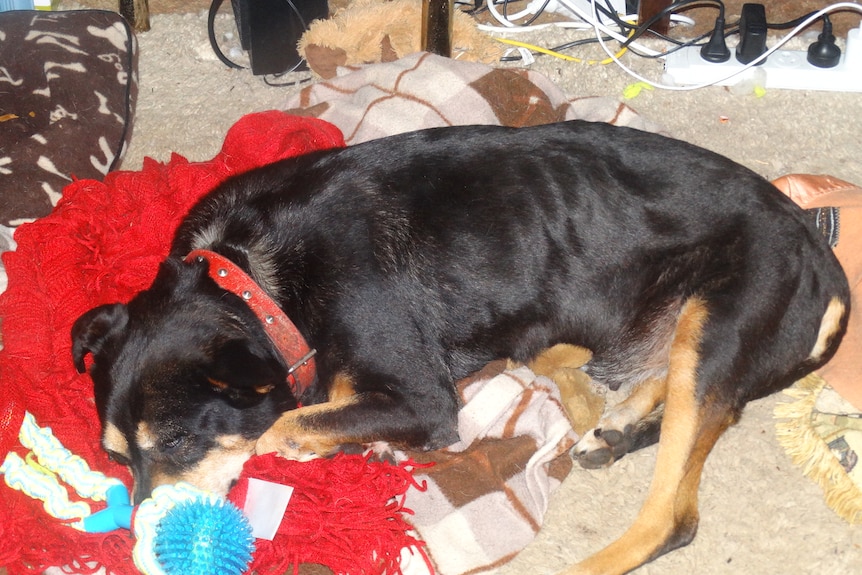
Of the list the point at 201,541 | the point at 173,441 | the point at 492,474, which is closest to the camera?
the point at 201,541

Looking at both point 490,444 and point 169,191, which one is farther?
point 169,191

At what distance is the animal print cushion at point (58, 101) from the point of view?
4.25m

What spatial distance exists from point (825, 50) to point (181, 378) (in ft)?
12.5

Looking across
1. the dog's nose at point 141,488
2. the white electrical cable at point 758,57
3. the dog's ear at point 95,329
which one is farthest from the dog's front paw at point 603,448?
the white electrical cable at point 758,57

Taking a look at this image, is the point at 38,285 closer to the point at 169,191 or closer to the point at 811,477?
the point at 169,191

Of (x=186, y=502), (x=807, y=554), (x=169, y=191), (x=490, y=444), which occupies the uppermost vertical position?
(x=169, y=191)

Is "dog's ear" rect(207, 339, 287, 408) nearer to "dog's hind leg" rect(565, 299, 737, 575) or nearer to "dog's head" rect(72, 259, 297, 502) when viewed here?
"dog's head" rect(72, 259, 297, 502)

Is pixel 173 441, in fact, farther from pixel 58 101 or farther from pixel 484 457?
pixel 58 101

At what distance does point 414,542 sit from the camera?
3.30 m

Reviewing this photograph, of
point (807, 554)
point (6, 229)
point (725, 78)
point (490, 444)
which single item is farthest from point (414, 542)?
point (725, 78)

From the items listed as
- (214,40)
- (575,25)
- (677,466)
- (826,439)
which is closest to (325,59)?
(214,40)

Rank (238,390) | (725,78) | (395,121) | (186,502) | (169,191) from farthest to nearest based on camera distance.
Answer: (725,78) → (395,121) → (169,191) → (238,390) → (186,502)

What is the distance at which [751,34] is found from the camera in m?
4.86

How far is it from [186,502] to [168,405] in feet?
1.11
